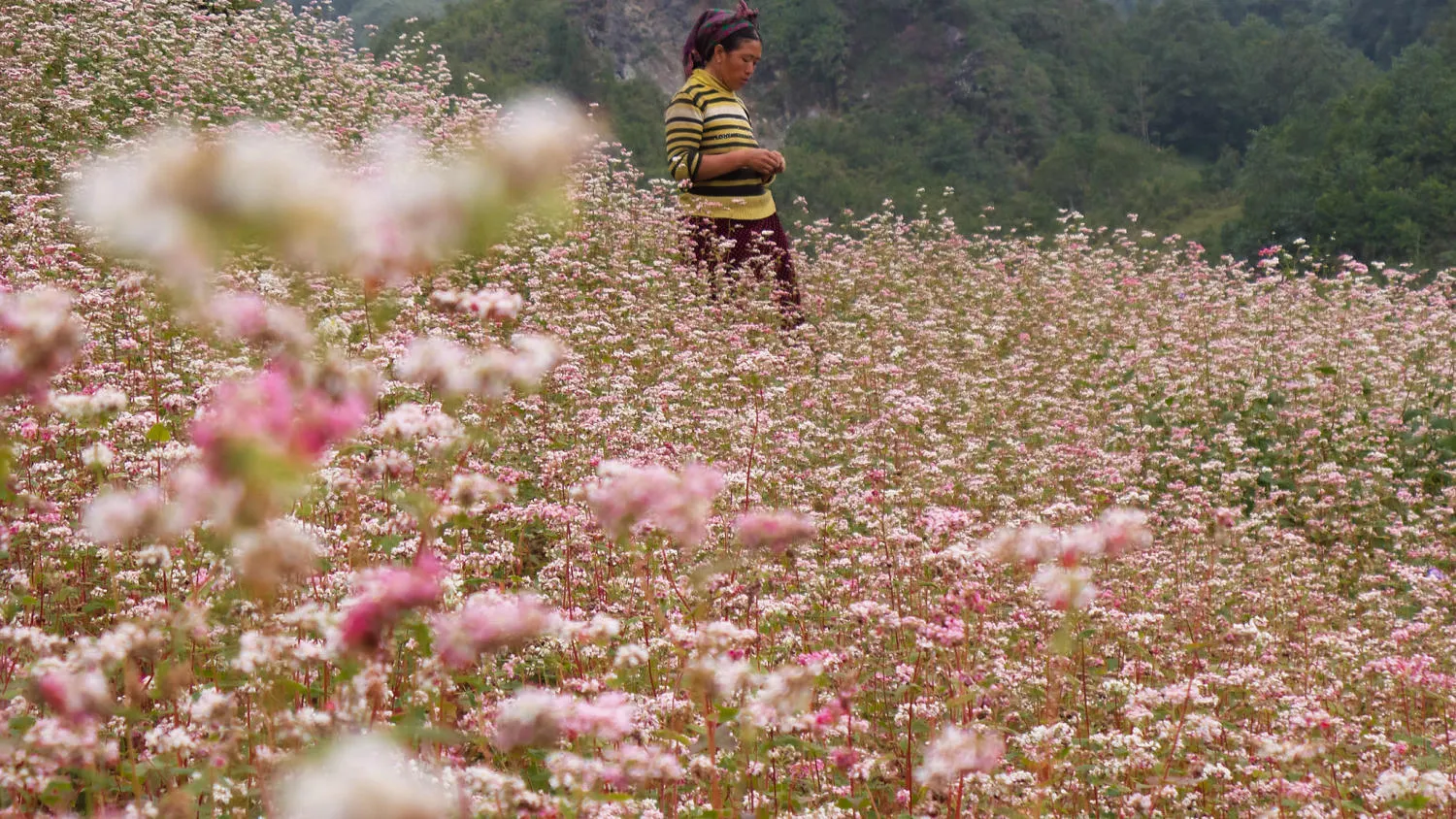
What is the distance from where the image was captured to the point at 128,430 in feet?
12.8

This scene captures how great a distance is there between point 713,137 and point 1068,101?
34.9 m

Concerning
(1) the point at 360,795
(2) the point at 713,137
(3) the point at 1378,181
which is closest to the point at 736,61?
(2) the point at 713,137

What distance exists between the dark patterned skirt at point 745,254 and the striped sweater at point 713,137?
12cm

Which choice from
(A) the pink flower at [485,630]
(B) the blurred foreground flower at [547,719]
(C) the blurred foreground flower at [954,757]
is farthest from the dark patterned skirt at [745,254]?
(A) the pink flower at [485,630]

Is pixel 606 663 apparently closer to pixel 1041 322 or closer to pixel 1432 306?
pixel 1041 322

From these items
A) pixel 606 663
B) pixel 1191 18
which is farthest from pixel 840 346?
pixel 1191 18

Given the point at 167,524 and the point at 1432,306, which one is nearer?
the point at 167,524

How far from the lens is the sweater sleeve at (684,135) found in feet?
26.2

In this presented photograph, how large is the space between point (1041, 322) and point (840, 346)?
264 cm

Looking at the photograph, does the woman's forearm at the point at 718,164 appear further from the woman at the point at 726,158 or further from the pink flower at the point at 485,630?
the pink flower at the point at 485,630

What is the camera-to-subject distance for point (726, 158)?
7.90 meters

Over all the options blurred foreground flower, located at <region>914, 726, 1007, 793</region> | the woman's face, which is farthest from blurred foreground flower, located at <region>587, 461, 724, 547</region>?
the woman's face

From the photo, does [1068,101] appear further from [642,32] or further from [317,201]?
[317,201]

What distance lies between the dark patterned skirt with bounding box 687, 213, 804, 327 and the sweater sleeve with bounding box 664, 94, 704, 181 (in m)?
0.49
